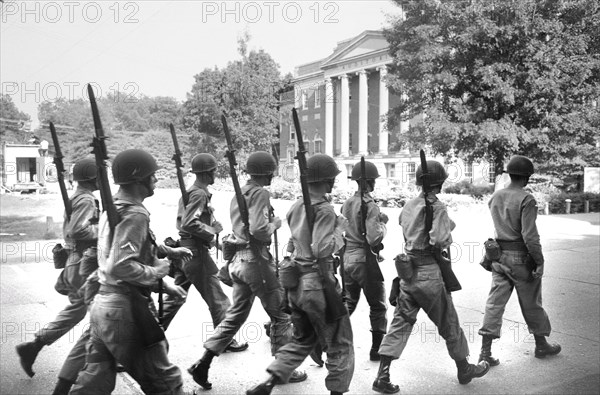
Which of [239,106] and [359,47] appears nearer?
[239,106]

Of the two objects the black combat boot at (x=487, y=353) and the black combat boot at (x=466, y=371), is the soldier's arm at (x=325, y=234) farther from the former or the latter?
the black combat boot at (x=487, y=353)

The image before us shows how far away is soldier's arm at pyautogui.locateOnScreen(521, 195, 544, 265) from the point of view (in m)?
5.19

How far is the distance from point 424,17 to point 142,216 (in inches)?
852

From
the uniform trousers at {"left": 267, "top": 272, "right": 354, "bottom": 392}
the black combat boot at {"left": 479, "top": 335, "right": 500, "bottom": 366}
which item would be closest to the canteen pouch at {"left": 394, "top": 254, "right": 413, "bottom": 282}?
the uniform trousers at {"left": 267, "top": 272, "right": 354, "bottom": 392}

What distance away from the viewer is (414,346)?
597cm

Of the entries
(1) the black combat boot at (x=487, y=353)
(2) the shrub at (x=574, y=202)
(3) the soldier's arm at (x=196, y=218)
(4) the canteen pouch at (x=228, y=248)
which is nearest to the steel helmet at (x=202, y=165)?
(3) the soldier's arm at (x=196, y=218)

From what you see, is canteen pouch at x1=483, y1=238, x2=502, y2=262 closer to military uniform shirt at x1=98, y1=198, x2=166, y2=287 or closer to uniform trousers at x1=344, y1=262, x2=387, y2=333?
uniform trousers at x1=344, y1=262, x2=387, y2=333

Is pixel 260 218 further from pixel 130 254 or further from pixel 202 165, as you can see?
pixel 130 254

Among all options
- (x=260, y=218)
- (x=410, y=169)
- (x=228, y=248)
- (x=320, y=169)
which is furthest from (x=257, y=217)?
(x=410, y=169)

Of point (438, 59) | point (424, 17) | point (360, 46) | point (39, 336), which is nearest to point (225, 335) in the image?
point (39, 336)

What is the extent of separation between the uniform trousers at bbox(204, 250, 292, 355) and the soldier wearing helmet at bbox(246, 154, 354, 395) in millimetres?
745

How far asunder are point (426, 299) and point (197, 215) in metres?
2.21

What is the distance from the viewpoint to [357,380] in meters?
4.90

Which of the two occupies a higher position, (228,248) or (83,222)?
(83,222)
